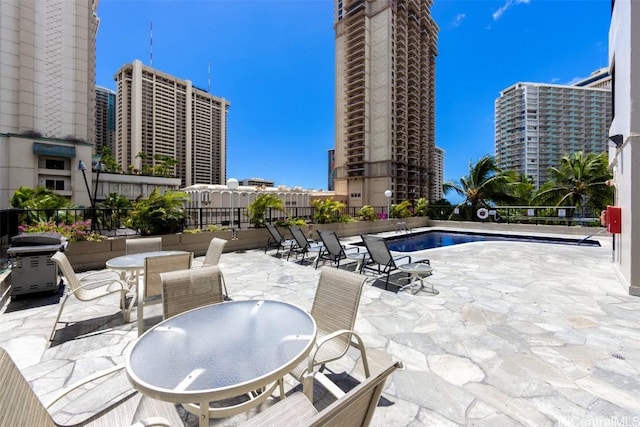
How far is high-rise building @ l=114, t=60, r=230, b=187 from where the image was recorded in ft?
192

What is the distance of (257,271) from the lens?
635 centimetres

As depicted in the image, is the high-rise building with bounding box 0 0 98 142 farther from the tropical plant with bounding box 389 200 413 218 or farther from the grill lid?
the tropical plant with bounding box 389 200 413 218

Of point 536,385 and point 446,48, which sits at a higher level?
point 446,48

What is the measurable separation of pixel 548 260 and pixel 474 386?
24.7 feet

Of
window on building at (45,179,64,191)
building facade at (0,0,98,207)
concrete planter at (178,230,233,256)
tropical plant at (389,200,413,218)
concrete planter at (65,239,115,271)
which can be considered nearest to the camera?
concrete planter at (65,239,115,271)

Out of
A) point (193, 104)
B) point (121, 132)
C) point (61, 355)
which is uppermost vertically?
point (193, 104)

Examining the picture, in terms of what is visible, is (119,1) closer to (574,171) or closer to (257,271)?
(257,271)

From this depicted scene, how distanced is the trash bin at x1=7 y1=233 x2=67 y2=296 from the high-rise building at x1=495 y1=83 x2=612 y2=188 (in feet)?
220

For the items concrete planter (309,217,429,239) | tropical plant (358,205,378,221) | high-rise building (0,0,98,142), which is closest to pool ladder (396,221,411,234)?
concrete planter (309,217,429,239)

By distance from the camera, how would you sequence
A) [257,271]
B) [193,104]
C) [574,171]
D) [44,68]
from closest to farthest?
[257,271] < [574,171] < [44,68] < [193,104]

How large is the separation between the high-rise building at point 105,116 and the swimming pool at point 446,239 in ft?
264

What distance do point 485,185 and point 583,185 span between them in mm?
5972

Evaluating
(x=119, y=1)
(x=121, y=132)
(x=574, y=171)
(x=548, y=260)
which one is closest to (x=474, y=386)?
(x=548, y=260)

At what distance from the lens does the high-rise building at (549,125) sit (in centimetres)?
5488
